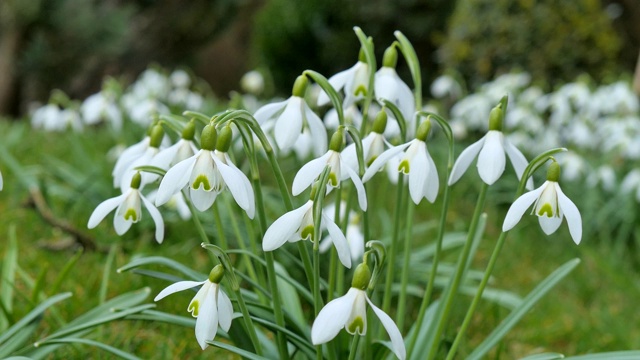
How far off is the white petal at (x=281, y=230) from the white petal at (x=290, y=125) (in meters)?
0.23

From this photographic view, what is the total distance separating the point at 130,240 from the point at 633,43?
20.3 feet

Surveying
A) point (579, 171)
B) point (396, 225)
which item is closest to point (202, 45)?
point (579, 171)

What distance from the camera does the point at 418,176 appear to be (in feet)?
4.47

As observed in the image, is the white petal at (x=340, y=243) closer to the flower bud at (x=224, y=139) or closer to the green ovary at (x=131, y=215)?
the flower bud at (x=224, y=139)

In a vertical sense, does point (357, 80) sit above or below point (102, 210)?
above

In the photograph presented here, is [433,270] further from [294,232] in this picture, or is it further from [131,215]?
[131,215]

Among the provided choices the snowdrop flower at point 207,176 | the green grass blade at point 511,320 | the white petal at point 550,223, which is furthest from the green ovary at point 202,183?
the green grass blade at point 511,320

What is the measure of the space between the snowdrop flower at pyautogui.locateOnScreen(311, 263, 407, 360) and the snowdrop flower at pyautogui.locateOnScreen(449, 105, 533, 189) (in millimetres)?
314

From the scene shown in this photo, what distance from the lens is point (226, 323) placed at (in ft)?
4.16

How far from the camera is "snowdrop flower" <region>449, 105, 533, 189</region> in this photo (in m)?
1.37

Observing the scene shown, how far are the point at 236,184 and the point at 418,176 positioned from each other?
330mm

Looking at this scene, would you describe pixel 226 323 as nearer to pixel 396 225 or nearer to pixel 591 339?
pixel 396 225

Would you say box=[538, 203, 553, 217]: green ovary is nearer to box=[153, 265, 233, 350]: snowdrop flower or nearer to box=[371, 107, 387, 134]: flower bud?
box=[371, 107, 387, 134]: flower bud


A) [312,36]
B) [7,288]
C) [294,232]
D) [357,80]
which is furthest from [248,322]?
[312,36]
